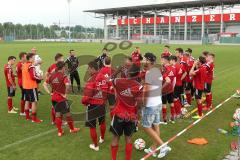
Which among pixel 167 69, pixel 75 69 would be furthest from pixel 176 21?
pixel 167 69

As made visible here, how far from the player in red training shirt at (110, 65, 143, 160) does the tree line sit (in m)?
89.2

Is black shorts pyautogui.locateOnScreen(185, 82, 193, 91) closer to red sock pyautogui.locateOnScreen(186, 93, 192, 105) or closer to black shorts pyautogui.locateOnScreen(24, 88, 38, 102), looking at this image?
red sock pyautogui.locateOnScreen(186, 93, 192, 105)

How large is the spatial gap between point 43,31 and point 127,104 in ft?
338

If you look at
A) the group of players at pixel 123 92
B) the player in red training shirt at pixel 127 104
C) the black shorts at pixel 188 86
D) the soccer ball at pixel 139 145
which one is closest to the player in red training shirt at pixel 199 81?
the group of players at pixel 123 92

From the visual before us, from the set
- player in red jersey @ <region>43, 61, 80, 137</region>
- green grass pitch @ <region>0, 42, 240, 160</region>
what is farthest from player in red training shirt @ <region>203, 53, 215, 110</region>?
player in red jersey @ <region>43, 61, 80, 137</region>

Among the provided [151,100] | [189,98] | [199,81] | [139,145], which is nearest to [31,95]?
[139,145]

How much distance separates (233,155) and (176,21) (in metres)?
86.0

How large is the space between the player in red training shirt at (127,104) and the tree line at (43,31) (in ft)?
293

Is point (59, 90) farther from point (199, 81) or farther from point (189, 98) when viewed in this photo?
point (189, 98)

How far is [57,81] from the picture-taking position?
848cm

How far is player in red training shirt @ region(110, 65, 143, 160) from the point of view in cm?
621

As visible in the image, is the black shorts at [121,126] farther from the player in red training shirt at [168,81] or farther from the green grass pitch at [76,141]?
the player in red training shirt at [168,81]

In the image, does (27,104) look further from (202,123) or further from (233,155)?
(233,155)

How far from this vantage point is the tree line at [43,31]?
94.7m
